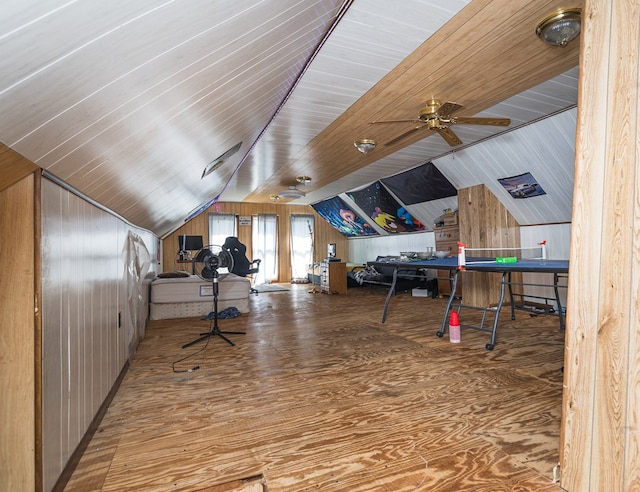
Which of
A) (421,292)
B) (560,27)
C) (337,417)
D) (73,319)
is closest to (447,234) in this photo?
(421,292)

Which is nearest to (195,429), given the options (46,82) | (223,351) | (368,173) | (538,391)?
(223,351)

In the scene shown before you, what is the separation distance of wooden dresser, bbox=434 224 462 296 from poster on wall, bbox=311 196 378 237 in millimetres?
3193

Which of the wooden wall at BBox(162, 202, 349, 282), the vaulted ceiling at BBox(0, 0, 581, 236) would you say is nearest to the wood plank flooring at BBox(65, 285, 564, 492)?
the vaulted ceiling at BBox(0, 0, 581, 236)

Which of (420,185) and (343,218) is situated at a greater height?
(420,185)

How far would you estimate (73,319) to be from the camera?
161 cm

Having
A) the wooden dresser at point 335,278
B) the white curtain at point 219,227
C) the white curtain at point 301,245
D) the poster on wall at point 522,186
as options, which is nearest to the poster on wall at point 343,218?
the white curtain at point 301,245

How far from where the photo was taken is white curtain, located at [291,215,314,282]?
10.8 meters

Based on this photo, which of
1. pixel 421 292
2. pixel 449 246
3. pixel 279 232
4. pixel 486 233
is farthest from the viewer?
pixel 279 232

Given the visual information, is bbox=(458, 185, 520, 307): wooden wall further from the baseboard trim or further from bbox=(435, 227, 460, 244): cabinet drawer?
the baseboard trim

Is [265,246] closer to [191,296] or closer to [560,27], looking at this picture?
[191,296]

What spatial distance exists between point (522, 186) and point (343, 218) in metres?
5.87

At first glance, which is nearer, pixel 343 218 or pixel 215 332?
pixel 215 332

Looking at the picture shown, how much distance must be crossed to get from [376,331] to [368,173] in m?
3.60

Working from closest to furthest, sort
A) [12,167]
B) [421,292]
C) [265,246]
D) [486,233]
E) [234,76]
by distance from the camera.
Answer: [12,167] < [234,76] < [486,233] < [421,292] < [265,246]
